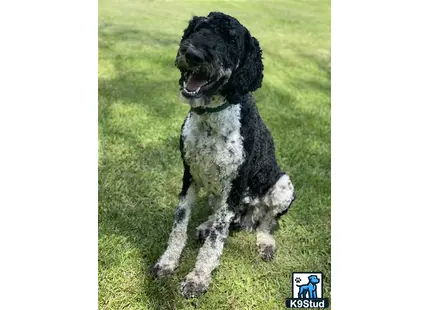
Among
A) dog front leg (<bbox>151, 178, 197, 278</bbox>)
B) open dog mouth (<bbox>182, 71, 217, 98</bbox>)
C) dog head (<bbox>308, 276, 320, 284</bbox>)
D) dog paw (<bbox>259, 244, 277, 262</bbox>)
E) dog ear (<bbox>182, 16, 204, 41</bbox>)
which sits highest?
→ dog ear (<bbox>182, 16, 204, 41</bbox>)

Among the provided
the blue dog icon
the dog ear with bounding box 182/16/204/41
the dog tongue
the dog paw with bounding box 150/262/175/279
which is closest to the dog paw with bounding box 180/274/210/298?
the dog paw with bounding box 150/262/175/279

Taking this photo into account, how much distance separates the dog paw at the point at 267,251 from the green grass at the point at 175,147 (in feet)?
0.24

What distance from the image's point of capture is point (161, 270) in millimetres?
3746

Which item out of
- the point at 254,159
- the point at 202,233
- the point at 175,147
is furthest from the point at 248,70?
the point at 175,147

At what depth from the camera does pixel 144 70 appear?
622cm

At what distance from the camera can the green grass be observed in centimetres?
373

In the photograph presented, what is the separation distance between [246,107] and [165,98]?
9.09 ft

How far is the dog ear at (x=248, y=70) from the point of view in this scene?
10.7 feet

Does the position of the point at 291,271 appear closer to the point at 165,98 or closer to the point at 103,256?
the point at 103,256

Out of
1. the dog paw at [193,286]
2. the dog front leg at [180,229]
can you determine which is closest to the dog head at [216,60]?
the dog front leg at [180,229]

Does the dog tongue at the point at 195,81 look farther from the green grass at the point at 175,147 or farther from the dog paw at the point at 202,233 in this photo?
the dog paw at the point at 202,233

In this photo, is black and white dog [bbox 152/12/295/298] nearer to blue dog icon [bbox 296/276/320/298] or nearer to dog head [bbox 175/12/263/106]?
dog head [bbox 175/12/263/106]

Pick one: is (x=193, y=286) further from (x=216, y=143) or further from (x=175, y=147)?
(x=175, y=147)
